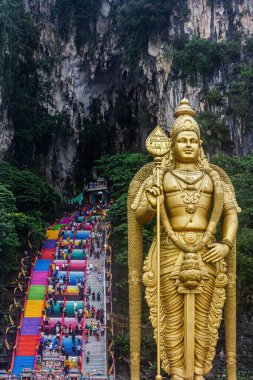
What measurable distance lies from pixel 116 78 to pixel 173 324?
26820 millimetres

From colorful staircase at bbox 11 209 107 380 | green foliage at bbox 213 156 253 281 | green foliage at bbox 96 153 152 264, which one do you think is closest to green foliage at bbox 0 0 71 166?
green foliage at bbox 96 153 152 264

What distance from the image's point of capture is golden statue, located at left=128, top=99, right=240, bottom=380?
648 centimetres

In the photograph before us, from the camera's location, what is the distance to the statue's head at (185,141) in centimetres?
696

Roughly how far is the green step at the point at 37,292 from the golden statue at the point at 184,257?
945 centimetres

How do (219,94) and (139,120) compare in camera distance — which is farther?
(139,120)

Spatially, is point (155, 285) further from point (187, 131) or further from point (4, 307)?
point (4, 307)

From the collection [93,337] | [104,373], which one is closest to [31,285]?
[93,337]

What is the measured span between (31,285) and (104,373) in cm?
493

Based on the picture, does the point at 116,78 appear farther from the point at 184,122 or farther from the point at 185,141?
the point at 185,141

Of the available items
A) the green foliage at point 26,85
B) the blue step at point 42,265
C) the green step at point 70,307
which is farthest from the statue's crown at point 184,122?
the green foliage at point 26,85

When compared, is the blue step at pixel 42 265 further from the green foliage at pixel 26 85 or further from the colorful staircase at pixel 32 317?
the green foliage at pixel 26 85

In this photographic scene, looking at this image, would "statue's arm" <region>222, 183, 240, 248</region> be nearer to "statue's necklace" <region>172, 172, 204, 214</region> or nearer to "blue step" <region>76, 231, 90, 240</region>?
"statue's necklace" <region>172, 172, 204, 214</region>

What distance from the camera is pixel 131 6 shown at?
2733cm

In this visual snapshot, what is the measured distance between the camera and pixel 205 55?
2412 cm
